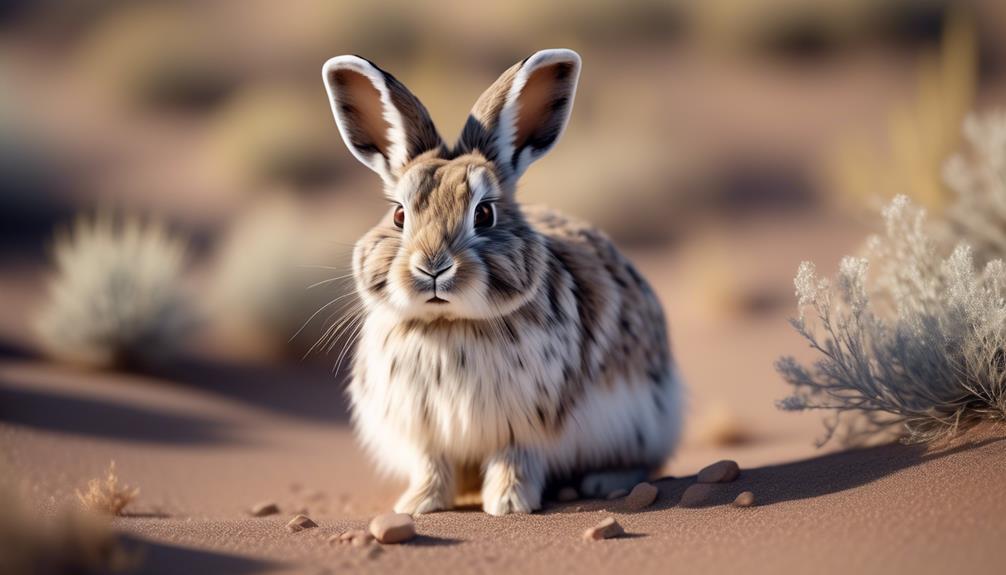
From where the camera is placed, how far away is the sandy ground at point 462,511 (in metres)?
3.45

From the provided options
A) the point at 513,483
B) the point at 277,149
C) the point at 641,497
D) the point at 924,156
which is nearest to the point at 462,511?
the point at 513,483

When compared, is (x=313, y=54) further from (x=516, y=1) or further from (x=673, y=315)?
(x=673, y=315)

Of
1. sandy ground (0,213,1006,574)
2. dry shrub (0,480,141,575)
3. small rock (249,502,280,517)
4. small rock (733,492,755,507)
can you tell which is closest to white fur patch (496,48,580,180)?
sandy ground (0,213,1006,574)

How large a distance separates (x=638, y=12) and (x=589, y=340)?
60.0 feet

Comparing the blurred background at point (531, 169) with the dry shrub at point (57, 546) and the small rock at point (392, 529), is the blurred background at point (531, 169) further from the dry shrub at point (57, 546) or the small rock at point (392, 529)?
the dry shrub at point (57, 546)

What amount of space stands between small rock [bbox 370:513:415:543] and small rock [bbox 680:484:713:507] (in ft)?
4.05

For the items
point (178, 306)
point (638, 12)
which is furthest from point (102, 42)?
point (178, 306)

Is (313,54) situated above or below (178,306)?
above

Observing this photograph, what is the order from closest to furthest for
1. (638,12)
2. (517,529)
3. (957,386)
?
(517,529) < (957,386) < (638,12)

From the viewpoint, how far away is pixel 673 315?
36.5 feet

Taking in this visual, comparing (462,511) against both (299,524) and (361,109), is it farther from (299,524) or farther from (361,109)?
(361,109)

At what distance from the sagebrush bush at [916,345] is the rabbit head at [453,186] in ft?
4.30

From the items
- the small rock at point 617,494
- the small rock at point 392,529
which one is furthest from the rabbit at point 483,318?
the small rock at point 392,529

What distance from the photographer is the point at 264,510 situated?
201 inches
